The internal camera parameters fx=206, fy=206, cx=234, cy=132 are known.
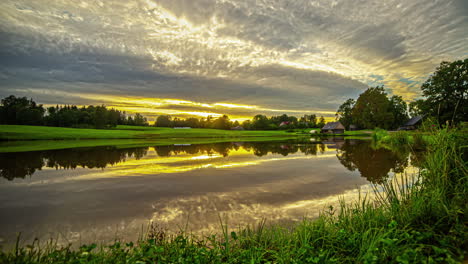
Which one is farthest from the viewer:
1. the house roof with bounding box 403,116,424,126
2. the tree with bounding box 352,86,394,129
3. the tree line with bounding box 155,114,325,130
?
the tree line with bounding box 155,114,325,130

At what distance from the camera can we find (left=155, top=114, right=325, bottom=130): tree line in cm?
10700

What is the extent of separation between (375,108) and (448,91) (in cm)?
3209

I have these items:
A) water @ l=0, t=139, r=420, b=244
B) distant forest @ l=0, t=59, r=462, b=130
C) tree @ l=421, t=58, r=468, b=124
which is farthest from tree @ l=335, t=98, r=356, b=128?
water @ l=0, t=139, r=420, b=244

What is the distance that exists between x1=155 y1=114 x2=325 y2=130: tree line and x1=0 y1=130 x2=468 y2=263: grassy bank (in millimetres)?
97807

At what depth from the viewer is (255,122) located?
113812 millimetres

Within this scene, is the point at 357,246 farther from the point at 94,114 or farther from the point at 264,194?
the point at 94,114

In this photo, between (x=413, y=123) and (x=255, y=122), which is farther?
(x=255, y=122)

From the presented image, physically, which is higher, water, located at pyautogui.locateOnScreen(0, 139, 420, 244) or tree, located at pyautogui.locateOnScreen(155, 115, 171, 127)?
tree, located at pyautogui.locateOnScreen(155, 115, 171, 127)

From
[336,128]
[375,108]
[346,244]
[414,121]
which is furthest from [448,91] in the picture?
[346,244]

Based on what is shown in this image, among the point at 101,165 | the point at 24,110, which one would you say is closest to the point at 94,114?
the point at 24,110

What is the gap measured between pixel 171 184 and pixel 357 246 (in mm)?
7111

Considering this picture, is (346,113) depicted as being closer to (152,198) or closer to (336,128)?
(336,128)

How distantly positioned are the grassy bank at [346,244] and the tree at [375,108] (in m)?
76.2

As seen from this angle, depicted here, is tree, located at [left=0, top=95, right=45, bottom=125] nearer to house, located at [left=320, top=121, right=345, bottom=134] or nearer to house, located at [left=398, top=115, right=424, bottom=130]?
house, located at [left=320, top=121, right=345, bottom=134]
